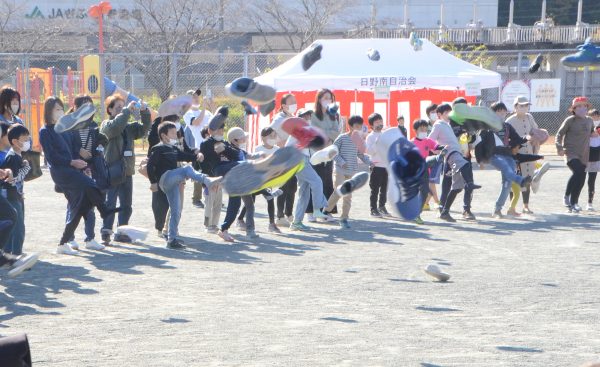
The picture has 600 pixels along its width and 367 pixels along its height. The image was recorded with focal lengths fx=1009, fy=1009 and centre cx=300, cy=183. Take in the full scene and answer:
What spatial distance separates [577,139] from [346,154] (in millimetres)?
3446

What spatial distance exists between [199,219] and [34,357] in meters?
7.38

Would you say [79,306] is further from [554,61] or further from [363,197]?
[554,61]

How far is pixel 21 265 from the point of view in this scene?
908 cm

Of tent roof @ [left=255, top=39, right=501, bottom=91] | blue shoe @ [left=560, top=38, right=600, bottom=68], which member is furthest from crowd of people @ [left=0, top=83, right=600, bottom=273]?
tent roof @ [left=255, top=39, right=501, bottom=91]

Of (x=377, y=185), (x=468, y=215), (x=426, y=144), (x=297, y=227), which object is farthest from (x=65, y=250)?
(x=468, y=215)

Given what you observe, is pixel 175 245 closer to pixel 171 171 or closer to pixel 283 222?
pixel 171 171

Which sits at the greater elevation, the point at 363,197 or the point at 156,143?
the point at 156,143

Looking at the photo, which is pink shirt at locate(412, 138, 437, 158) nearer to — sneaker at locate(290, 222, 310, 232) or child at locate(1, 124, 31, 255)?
sneaker at locate(290, 222, 310, 232)

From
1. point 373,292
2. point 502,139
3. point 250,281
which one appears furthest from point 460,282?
point 502,139

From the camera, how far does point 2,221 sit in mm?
9141

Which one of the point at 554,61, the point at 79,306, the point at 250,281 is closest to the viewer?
the point at 79,306

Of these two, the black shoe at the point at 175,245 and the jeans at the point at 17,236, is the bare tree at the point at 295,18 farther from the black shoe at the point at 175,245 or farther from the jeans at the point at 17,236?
the jeans at the point at 17,236

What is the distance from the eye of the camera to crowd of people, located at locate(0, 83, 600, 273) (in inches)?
Result: 400

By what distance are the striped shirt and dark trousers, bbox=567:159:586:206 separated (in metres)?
3.31
